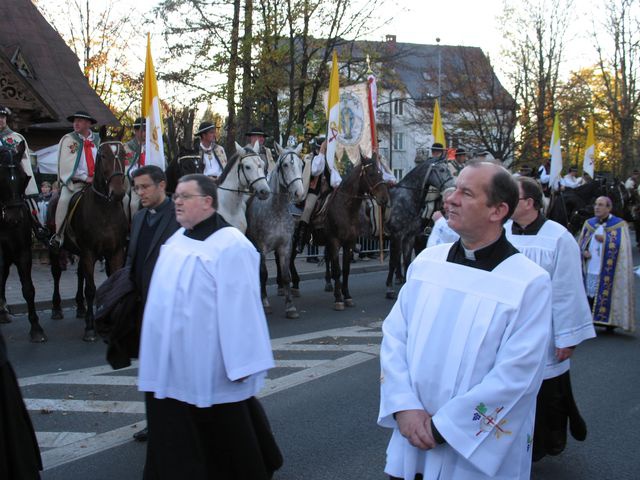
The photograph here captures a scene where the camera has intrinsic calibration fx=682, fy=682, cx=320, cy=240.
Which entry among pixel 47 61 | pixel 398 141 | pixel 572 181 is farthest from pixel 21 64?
pixel 398 141

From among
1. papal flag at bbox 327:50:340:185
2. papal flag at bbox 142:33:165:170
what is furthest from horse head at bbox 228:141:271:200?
papal flag at bbox 327:50:340:185

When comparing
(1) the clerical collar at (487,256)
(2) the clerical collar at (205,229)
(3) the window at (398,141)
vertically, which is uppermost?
(3) the window at (398,141)

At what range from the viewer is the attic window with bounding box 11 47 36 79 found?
24.8m

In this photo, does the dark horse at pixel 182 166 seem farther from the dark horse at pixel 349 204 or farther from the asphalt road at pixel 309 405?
the asphalt road at pixel 309 405

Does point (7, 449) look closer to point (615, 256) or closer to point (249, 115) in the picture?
point (615, 256)

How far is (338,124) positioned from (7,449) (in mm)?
10329

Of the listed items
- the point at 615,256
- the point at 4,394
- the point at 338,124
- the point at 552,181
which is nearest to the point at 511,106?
the point at 552,181

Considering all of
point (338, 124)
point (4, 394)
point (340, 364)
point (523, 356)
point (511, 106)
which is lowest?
point (340, 364)

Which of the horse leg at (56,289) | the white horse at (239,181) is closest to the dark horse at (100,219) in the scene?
the horse leg at (56,289)

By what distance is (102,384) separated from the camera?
6809 millimetres

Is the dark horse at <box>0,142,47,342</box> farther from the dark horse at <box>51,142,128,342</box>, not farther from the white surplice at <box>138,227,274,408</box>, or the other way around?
the white surplice at <box>138,227,274,408</box>

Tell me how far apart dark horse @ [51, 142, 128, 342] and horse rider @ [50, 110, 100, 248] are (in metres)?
0.18

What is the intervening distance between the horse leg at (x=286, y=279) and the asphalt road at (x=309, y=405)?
82 cm

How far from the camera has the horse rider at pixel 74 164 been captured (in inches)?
388
